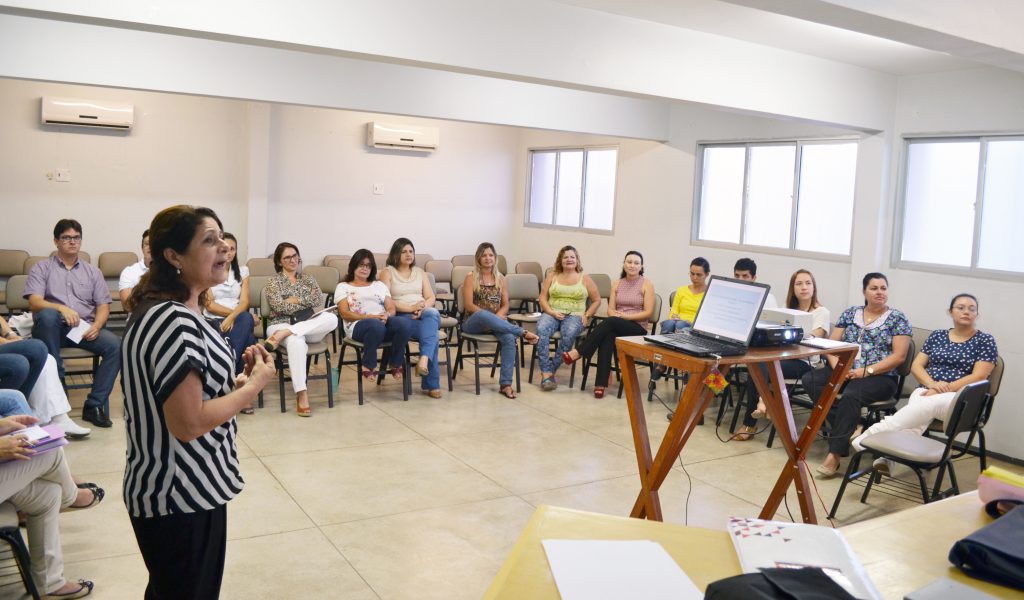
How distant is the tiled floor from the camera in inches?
139

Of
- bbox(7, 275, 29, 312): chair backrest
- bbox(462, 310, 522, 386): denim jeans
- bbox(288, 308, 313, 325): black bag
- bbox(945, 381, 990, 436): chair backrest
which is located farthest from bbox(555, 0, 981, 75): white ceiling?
bbox(7, 275, 29, 312): chair backrest

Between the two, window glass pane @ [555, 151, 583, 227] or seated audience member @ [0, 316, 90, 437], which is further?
window glass pane @ [555, 151, 583, 227]

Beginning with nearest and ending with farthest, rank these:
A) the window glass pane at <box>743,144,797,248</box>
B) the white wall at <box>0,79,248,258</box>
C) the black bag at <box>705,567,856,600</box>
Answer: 1. the black bag at <box>705,567,856,600</box>
2. the window glass pane at <box>743,144,797,248</box>
3. the white wall at <box>0,79,248,258</box>

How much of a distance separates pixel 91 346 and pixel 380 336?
197 cm

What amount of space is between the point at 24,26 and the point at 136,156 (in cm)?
278

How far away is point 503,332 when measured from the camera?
689 cm

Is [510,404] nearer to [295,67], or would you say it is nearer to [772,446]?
[772,446]

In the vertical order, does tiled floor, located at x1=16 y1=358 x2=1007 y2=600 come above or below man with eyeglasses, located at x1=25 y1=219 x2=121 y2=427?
below

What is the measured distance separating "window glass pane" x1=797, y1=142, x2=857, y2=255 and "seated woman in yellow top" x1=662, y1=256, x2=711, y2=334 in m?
1.12

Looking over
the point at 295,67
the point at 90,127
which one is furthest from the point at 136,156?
the point at 295,67

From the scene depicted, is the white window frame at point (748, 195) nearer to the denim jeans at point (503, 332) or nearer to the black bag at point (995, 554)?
the denim jeans at point (503, 332)

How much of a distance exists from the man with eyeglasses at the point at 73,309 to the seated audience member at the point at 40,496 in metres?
2.43

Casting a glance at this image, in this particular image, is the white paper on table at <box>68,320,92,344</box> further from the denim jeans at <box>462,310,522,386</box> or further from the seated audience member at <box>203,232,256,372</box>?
the denim jeans at <box>462,310,522,386</box>

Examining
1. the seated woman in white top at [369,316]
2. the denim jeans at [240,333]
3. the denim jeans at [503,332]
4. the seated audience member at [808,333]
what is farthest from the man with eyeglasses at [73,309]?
the seated audience member at [808,333]
